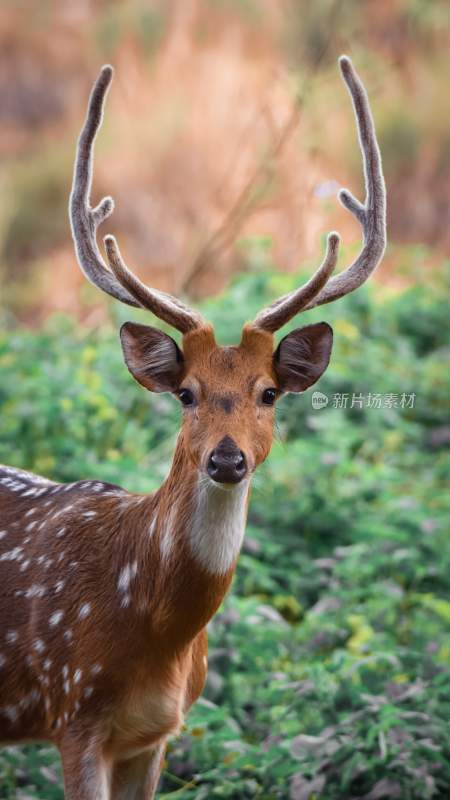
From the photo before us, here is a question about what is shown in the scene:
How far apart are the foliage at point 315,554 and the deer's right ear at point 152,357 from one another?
0.54 metres

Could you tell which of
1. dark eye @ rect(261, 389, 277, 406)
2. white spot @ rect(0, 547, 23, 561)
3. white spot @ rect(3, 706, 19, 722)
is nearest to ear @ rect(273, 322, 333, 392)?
dark eye @ rect(261, 389, 277, 406)

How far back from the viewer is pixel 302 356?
13.6 ft

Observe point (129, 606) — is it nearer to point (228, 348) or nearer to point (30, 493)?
point (30, 493)

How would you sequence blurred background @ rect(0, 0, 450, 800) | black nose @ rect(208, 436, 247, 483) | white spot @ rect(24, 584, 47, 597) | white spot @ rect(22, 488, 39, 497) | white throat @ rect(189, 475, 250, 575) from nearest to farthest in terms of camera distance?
black nose @ rect(208, 436, 247, 483) → white throat @ rect(189, 475, 250, 575) → white spot @ rect(24, 584, 47, 597) → white spot @ rect(22, 488, 39, 497) → blurred background @ rect(0, 0, 450, 800)

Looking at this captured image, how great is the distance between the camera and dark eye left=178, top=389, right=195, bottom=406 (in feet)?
12.9

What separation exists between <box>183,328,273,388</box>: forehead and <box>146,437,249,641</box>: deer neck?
25 centimetres

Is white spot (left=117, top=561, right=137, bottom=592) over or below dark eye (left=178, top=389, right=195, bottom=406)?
below

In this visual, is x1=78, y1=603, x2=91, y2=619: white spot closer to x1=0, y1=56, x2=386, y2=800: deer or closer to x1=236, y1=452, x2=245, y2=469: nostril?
x1=0, y1=56, x2=386, y2=800: deer

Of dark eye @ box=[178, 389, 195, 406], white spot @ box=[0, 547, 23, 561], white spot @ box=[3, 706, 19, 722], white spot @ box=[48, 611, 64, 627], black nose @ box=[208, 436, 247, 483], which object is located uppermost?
dark eye @ box=[178, 389, 195, 406]

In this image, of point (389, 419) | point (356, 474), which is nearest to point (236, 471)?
point (356, 474)

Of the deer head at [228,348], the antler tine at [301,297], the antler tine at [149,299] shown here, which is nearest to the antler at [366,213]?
the deer head at [228,348]

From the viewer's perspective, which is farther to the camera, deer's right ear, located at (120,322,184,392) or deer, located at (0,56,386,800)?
deer's right ear, located at (120,322,184,392)

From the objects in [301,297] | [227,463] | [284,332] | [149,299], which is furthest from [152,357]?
[284,332]

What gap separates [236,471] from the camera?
3.63m
